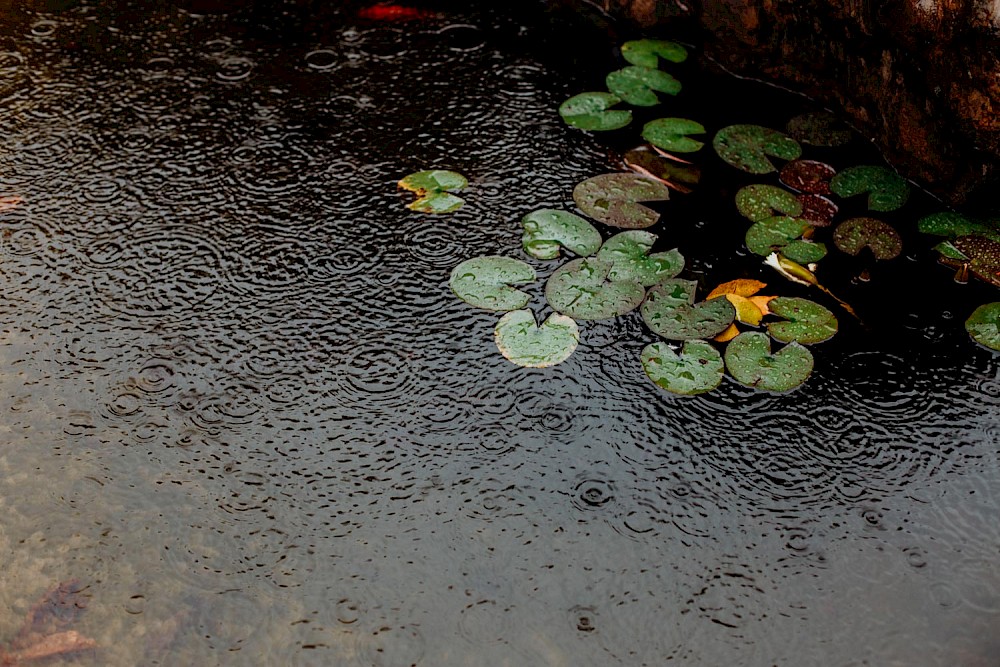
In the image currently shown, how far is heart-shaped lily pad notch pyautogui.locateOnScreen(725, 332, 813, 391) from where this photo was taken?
1842 mm

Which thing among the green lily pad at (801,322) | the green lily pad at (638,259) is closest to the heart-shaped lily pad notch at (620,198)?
the green lily pad at (638,259)

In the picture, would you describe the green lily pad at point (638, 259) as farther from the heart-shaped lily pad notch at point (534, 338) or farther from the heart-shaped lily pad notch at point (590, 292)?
the heart-shaped lily pad notch at point (534, 338)

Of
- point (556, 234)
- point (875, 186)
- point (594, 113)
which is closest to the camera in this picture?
point (556, 234)

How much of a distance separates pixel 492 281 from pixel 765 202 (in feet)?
2.35

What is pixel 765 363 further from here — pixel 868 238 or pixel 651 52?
pixel 651 52

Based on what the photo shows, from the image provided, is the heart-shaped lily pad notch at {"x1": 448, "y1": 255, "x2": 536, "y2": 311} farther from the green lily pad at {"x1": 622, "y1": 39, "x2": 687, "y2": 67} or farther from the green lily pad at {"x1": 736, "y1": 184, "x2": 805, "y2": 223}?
the green lily pad at {"x1": 622, "y1": 39, "x2": 687, "y2": 67}

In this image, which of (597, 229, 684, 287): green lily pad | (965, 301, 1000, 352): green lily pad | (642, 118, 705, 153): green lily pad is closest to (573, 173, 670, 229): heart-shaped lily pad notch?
(597, 229, 684, 287): green lily pad

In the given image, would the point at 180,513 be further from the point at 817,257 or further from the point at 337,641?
the point at 817,257

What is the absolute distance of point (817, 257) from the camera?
2098mm

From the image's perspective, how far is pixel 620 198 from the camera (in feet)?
7.34

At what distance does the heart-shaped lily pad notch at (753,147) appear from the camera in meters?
2.34

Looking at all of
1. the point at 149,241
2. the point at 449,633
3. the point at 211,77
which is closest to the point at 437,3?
the point at 211,77

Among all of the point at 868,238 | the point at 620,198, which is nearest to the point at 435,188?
the point at 620,198

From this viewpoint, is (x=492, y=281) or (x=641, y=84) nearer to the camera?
(x=492, y=281)
